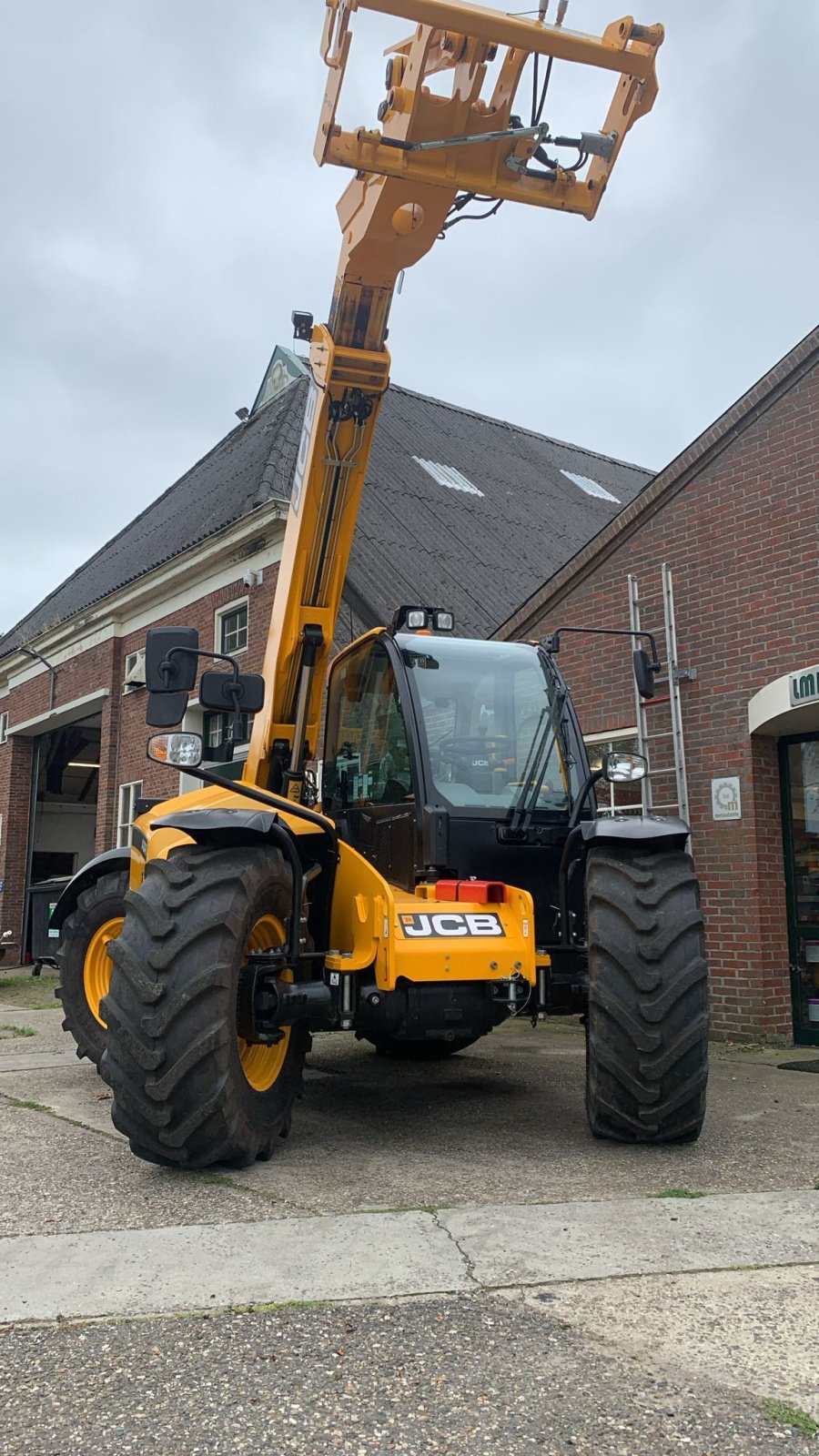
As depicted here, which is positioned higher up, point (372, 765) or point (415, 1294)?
point (372, 765)

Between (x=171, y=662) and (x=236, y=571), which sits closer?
(x=171, y=662)

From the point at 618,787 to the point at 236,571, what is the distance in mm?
7418

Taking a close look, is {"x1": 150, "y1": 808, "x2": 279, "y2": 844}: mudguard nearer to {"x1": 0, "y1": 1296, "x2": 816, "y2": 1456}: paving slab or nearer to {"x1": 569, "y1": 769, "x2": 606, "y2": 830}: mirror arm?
{"x1": 569, "y1": 769, "x2": 606, "y2": 830}: mirror arm

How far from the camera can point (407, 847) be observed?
554 cm

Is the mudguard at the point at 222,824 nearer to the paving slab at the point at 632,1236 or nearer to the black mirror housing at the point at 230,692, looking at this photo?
the black mirror housing at the point at 230,692

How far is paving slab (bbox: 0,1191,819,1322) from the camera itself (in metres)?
3.19

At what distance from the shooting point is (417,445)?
19.0 meters

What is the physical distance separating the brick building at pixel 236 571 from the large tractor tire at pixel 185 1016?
9152 millimetres

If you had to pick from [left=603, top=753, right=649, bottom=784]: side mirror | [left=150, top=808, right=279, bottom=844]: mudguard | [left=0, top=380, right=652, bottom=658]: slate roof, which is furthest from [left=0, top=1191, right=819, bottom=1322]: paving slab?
[left=0, top=380, right=652, bottom=658]: slate roof

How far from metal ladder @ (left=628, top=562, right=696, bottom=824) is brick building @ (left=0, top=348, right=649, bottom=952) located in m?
4.62

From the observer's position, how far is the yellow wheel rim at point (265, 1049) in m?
4.97

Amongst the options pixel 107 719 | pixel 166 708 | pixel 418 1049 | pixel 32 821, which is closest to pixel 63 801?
pixel 32 821

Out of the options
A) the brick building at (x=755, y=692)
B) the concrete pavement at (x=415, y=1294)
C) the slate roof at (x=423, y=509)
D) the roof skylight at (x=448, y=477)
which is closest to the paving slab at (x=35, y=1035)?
the concrete pavement at (x=415, y=1294)

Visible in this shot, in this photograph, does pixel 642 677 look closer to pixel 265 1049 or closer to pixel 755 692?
pixel 755 692
